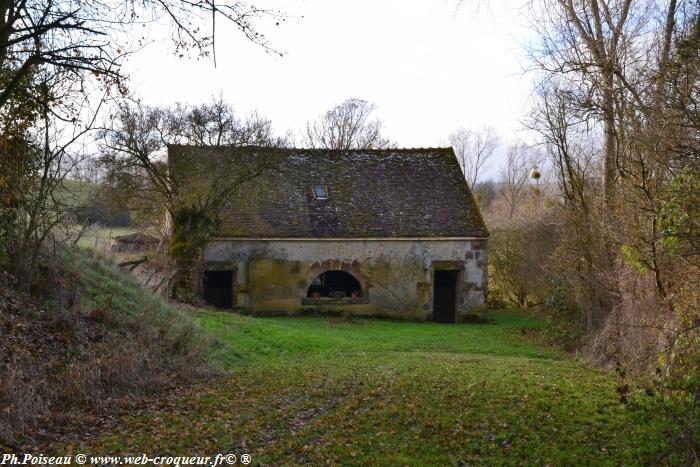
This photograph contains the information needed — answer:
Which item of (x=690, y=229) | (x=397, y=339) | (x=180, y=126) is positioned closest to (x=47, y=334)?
(x=690, y=229)

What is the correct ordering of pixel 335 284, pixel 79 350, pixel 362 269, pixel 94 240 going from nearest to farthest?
pixel 79 350
pixel 94 240
pixel 362 269
pixel 335 284

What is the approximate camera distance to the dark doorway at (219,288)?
73.6 ft

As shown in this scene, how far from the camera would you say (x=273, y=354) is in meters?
13.6

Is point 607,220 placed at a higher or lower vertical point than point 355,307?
higher

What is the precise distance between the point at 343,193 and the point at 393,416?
55.6 ft

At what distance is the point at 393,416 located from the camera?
805 cm

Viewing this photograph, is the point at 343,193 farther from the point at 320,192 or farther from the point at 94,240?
the point at 94,240

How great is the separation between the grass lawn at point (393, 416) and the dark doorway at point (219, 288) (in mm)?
9515

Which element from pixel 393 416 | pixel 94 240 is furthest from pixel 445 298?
pixel 393 416

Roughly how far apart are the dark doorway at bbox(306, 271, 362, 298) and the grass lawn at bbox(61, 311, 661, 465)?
1066 cm

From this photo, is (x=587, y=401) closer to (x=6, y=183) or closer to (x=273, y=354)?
(x=273, y=354)

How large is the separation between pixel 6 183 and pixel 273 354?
21.2 ft

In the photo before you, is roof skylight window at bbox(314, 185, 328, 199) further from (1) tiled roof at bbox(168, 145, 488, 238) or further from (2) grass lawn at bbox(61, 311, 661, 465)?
(2) grass lawn at bbox(61, 311, 661, 465)

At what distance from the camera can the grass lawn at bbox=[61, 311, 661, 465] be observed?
6793 mm
